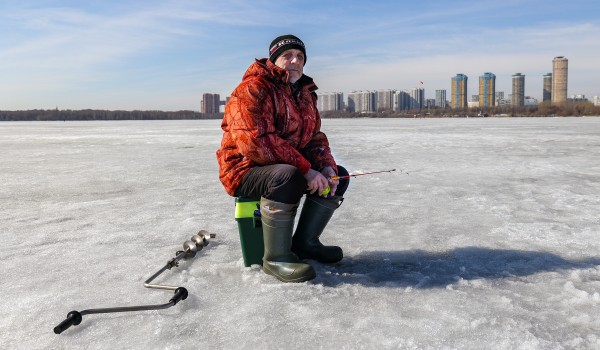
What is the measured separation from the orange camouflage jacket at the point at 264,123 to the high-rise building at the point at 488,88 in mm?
173362

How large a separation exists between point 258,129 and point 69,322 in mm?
1146

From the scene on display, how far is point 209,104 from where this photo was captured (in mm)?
142875

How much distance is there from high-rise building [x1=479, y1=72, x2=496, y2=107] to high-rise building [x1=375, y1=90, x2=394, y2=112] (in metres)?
31.0

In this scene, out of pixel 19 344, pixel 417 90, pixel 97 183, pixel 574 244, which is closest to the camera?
pixel 19 344

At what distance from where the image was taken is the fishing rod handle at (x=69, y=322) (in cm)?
185

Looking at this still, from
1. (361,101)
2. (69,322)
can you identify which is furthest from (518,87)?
(69,322)

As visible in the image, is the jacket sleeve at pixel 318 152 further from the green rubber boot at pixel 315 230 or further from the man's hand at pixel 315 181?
the man's hand at pixel 315 181

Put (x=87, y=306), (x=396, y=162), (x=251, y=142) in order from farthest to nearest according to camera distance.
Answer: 1. (x=396, y=162)
2. (x=251, y=142)
3. (x=87, y=306)

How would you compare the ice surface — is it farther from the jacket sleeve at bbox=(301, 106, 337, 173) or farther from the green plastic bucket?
the jacket sleeve at bbox=(301, 106, 337, 173)

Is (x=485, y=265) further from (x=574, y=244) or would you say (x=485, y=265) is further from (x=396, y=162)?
Result: (x=396, y=162)

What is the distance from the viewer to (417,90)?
159500 mm

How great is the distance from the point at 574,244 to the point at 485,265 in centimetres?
80

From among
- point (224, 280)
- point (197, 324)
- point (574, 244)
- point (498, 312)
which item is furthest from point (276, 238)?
point (574, 244)

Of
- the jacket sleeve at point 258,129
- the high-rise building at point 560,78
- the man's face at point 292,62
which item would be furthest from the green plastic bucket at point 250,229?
the high-rise building at point 560,78
